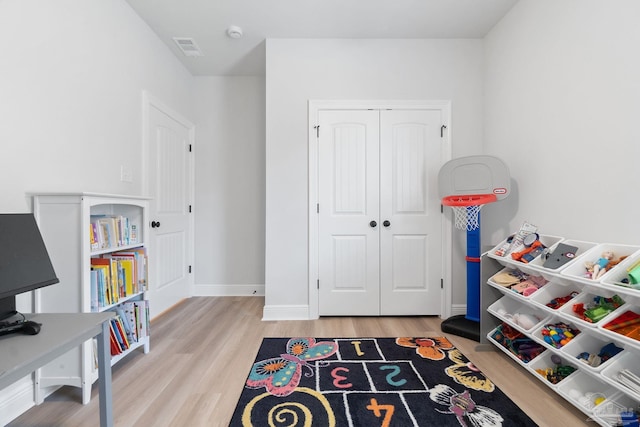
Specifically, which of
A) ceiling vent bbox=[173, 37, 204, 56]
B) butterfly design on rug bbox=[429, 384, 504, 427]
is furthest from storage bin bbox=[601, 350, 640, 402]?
ceiling vent bbox=[173, 37, 204, 56]

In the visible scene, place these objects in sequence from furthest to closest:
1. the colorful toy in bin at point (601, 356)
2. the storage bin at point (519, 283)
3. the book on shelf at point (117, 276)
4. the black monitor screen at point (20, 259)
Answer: the storage bin at point (519, 283)
the book on shelf at point (117, 276)
the colorful toy in bin at point (601, 356)
the black monitor screen at point (20, 259)

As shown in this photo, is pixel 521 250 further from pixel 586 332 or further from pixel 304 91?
pixel 304 91

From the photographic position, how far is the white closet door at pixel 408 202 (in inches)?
105

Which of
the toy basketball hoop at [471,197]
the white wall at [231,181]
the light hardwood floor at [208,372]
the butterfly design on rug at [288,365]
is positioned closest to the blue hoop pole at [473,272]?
the toy basketball hoop at [471,197]

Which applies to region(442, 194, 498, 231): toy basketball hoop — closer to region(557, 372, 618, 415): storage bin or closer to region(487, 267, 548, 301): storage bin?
region(487, 267, 548, 301): storage bin

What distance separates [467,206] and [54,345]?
2591mm

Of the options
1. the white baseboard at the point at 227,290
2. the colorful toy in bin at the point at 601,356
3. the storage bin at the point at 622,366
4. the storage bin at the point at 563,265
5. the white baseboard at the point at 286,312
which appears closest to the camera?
the storage bin at the point at 622,366

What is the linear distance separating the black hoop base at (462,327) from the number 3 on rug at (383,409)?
113cm

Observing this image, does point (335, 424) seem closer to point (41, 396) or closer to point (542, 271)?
point (542, 271)

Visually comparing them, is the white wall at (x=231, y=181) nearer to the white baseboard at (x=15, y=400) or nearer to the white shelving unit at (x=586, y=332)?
the white baseboard at (x=15, y=400)

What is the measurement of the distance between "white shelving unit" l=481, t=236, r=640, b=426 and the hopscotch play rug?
310 millimetres

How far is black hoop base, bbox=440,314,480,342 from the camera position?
2.20m

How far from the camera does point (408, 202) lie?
2684 millimetres

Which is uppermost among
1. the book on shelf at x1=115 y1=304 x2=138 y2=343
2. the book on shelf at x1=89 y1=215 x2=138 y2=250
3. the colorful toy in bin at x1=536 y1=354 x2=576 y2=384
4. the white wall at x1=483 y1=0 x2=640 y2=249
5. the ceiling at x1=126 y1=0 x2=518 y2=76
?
the ceiling at x1=126 y1=0 x2=518 y2=76
